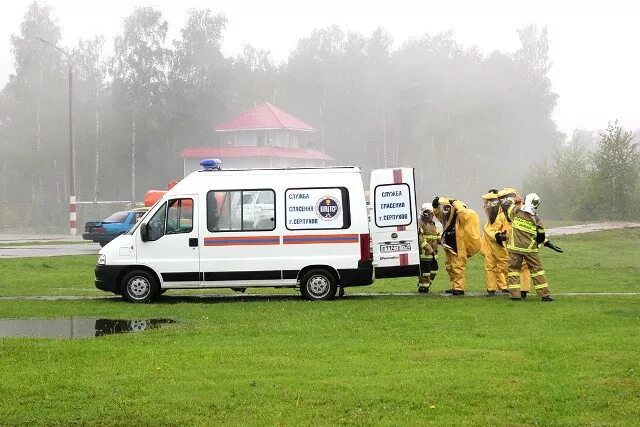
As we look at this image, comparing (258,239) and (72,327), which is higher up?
(258,239)

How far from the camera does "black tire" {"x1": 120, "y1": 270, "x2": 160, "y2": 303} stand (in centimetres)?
1869

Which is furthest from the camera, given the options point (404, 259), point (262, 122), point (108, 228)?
point (262, 122)

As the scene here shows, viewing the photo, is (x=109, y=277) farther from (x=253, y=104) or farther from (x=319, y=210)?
(x=253, y=104)

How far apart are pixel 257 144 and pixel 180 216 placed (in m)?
69.6

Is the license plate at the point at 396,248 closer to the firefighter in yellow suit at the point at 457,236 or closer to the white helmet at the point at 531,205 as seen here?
the firefighter in yellow suit at the point at 457,236

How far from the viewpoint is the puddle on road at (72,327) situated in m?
A: 14.1

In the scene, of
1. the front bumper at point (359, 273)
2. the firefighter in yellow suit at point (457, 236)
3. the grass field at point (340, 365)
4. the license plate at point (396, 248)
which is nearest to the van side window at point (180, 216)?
the grass field at point (340, 365)

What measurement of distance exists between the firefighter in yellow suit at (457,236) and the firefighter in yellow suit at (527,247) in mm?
1599

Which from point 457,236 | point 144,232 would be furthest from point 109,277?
point 457,236

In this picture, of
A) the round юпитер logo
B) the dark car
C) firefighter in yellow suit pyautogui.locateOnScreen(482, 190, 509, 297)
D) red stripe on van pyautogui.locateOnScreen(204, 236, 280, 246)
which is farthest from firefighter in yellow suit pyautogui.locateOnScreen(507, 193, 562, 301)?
the dark car

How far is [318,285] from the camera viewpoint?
18531 millimetres

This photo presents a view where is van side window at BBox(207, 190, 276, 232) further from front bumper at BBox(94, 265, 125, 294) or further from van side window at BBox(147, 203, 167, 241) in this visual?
front bumper at BBox(94, 265, 125, 294)

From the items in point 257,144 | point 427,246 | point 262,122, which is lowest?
point 427,246

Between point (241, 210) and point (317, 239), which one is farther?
point (241, 210)
